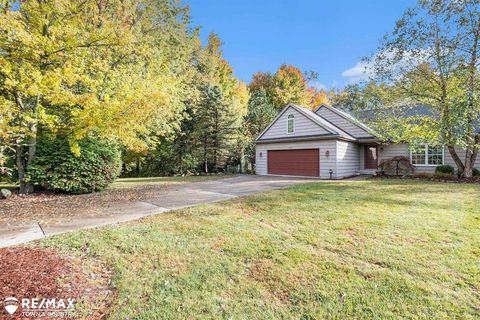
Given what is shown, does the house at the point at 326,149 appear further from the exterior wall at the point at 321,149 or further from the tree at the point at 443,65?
the tree at the point at 443,65

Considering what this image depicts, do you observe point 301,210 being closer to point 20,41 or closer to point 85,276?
point 85,276

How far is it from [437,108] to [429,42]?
3.13 metres

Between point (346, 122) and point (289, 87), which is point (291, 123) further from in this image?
point (289, 87)

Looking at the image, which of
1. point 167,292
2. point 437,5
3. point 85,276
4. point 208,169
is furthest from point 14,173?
point 437,5

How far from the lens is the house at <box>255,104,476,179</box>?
47.8 feet

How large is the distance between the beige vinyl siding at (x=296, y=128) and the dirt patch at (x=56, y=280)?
13715 mm

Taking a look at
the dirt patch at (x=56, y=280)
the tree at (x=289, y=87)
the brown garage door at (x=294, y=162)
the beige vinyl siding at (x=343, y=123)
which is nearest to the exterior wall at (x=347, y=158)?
the beige vinyl siding at (x=343, y=123)

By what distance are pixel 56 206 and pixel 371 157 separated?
16671 millimetres

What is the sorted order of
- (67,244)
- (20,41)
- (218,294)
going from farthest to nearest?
(20,41) < (67,244) < (218,294)

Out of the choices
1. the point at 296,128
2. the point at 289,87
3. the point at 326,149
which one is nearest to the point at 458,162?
the point at 326,149

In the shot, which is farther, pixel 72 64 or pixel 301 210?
pixel 72 64

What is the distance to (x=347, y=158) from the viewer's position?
50.4 ft

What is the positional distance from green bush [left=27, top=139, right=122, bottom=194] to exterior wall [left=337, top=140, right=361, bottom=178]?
1180cm

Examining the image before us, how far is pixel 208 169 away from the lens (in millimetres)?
20953
